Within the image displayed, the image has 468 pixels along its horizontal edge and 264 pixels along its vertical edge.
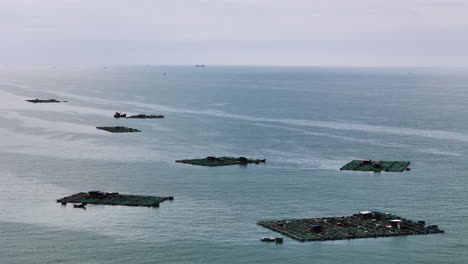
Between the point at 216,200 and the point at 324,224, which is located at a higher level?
the point at 216,200

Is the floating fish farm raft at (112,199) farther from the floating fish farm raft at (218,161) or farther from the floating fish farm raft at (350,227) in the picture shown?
the floating fish farm raft at (218,161)

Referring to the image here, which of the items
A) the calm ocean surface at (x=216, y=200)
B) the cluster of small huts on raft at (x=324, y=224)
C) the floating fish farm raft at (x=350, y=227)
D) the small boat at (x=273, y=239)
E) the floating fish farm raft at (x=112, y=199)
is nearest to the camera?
the calm ocean surface at (x=216, y=200)

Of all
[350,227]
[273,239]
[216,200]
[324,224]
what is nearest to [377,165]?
[216,200]

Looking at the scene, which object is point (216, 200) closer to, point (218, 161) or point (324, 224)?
point (324, 224)

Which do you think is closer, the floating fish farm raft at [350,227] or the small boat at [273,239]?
the small boat at [273,239]

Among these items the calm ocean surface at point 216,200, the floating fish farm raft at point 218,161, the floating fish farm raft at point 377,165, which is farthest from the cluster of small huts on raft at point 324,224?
the floating fish farm raft at point 377,165
